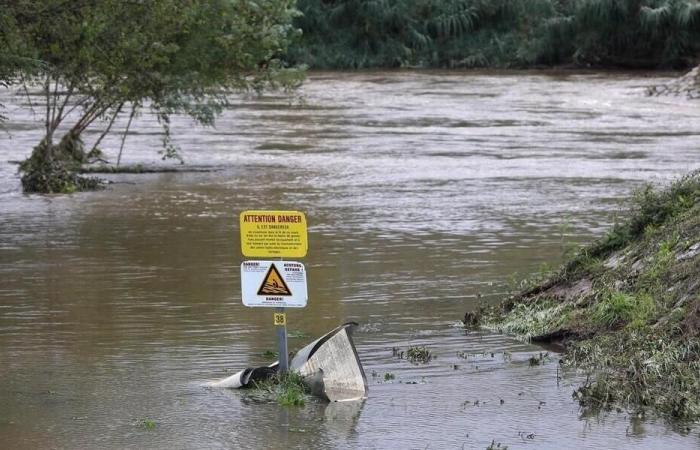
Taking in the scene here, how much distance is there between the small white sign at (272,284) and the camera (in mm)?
7883

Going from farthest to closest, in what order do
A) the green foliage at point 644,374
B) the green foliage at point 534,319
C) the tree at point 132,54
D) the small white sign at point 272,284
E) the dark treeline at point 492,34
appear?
the dark treeline at point 492,34
the tree at point 132,54
the green foliage at point 534,319
the small white sign at point 272,284
the green foliage at point 644,374

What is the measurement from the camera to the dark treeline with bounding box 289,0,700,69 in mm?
51156

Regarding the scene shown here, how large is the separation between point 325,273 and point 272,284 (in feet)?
16.9

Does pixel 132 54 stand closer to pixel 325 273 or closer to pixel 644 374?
pixel 325 273

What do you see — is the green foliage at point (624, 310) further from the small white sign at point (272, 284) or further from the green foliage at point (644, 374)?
the small white sign at point (272, 284)

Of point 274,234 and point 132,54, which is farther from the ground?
point 132,54

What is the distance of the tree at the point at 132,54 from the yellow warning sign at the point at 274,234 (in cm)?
487

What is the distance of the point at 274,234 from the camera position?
787cm

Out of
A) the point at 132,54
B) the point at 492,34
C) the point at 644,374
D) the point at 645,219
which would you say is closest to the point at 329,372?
the point at 644,374

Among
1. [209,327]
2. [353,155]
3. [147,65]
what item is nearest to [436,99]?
[353,155]

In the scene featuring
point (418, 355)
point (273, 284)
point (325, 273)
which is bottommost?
point (325, 273)

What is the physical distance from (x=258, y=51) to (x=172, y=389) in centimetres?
1272

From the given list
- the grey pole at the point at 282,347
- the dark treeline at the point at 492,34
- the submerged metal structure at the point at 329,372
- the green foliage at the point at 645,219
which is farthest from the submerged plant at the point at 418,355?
the dark treeline at the point at 492,34

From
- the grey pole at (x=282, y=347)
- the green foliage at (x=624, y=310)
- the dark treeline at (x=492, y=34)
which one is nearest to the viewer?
the grey pole at (x=282, y=347)
